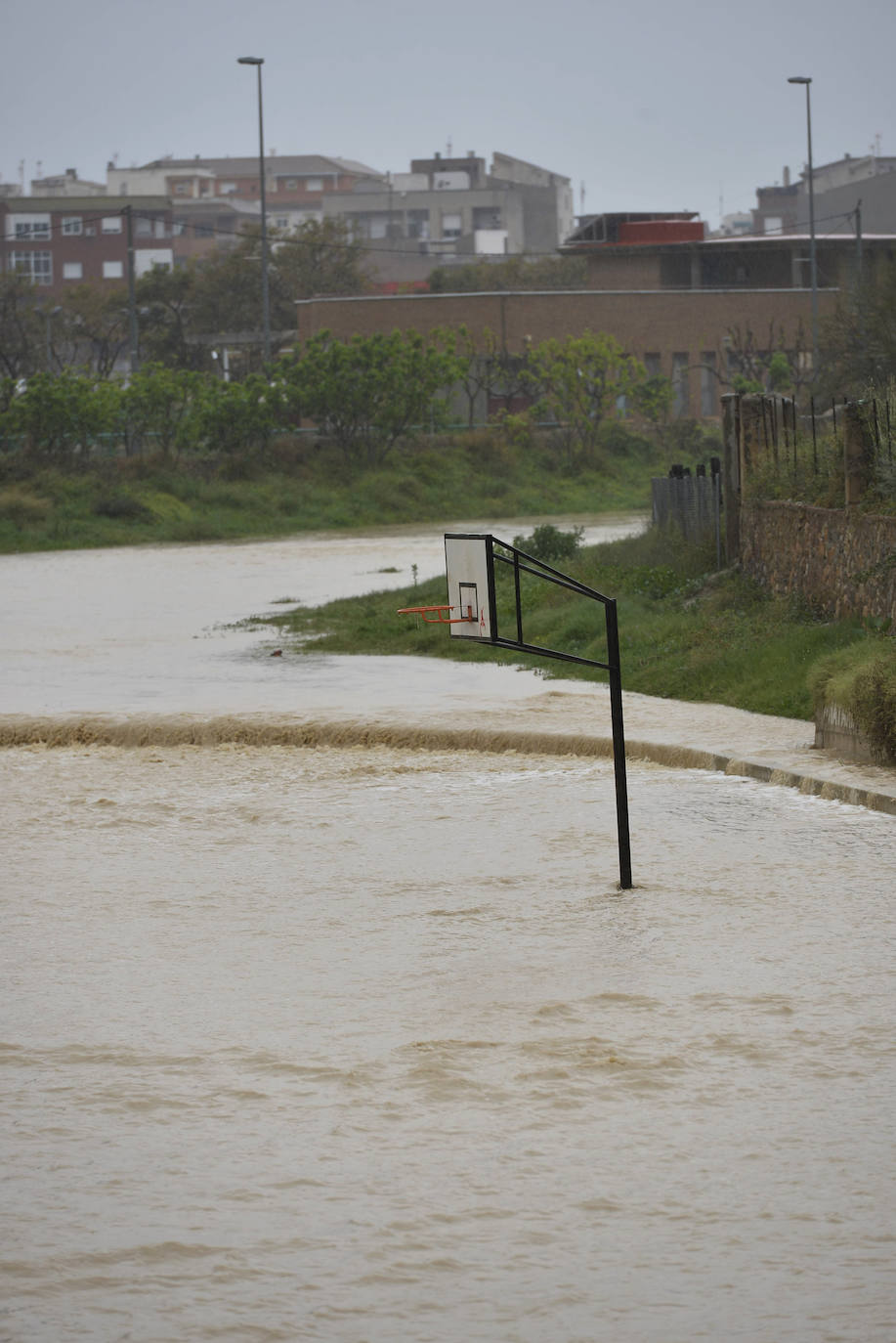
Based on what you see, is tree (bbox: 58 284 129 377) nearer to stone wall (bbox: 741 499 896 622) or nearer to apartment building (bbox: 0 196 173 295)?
apartment building (bbox: 0 196 173 295)

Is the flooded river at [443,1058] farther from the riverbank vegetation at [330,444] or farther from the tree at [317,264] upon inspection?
the tree at [317,264]

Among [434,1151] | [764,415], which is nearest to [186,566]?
[764,415]

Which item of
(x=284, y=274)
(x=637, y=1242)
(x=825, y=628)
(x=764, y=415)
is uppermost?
(x=284, y=274)

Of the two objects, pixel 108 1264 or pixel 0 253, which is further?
pixel 0 253

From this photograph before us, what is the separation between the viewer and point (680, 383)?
2338 inches

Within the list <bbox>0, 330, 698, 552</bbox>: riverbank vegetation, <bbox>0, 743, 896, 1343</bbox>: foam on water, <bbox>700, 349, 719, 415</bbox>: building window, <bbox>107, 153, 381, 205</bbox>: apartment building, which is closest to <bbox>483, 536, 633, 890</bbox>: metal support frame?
<bbox>0, 743, 896, 1343</bbox>: foam on water

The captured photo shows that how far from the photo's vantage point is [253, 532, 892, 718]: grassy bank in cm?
1653

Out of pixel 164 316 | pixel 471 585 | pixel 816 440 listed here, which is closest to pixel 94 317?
pixel 164 316

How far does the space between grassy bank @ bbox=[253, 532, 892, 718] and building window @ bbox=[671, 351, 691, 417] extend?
35.0 meters

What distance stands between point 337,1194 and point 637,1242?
1.11 metres

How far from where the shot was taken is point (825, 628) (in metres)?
16.8

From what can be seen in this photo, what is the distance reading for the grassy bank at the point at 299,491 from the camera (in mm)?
42125

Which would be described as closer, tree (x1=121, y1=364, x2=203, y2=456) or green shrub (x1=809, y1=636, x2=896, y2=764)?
→ green shrub (x1=809, y1=636, x2=896, y2=764)

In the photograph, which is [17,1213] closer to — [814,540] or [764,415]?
[814,540]
